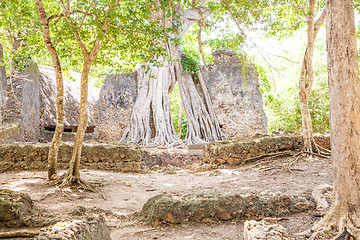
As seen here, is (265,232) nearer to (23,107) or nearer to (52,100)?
(23,107)

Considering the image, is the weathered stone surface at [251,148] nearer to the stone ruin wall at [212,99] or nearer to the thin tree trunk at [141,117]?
the thin tree trunk at [141,117]

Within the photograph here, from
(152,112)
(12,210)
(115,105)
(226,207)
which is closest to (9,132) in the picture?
(115,105)

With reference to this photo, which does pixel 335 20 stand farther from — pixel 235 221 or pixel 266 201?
pixel 235 221

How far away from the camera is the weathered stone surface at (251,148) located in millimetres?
7391

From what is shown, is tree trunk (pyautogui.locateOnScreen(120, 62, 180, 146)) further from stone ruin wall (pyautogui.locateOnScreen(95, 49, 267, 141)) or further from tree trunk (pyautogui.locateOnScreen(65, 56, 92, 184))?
tree trunk (pyautogui.locateOnScreen(65, 56, 92, 184))

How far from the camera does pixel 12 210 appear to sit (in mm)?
2617

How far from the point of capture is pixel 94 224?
2420 millimetres

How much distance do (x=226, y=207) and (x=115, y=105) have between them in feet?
25.9

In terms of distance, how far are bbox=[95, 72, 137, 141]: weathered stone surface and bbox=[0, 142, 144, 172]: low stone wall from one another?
10.7ft

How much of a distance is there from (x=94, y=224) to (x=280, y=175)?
14.3 ft

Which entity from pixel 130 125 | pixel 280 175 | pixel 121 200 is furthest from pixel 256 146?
pixel 130 125

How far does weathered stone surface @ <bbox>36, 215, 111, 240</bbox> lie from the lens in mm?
1950

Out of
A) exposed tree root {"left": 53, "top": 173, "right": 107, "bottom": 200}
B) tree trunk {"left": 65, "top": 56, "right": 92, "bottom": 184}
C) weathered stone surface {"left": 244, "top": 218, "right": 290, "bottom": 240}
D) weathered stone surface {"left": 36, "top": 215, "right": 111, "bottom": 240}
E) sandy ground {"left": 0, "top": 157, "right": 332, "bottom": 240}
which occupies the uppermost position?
tree trunk {"left": 65, "top": 56, "right": 92, "bottom": 184}

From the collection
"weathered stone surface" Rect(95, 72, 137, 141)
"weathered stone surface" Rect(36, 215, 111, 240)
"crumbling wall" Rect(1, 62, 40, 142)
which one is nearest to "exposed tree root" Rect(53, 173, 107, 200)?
"weathered stone surface" Rect(36, 215, 111, 240)
